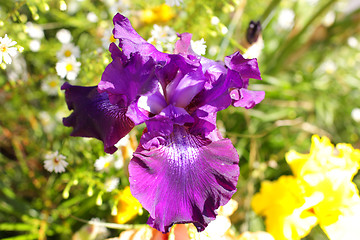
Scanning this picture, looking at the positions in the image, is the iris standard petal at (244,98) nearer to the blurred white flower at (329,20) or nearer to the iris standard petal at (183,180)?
the iris standard petal at (183,180)

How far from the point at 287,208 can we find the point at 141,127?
40cm

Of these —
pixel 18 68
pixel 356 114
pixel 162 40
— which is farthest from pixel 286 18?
pixel 18 68

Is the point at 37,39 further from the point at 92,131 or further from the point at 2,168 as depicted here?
the point at 92,131

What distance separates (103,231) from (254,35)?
2.05ft

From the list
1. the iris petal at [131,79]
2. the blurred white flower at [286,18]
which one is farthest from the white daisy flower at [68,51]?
the blurred white flower at [286,18]

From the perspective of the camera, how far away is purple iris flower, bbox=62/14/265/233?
0.53 metres

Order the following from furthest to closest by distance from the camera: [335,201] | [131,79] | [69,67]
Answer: [69,67] → [335,201] → [131,79]

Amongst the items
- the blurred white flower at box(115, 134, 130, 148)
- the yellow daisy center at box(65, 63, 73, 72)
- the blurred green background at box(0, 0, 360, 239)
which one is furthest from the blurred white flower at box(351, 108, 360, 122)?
the yellow daisy center at box(65, 63, 73, 72)

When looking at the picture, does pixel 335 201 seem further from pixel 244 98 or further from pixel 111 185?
pixel 111 185

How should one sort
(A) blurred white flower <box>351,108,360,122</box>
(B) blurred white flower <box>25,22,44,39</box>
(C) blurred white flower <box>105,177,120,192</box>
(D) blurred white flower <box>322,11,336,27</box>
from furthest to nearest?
(D) blurred white flower <box>322,11,336,27</box>, (A) blurred white flower <box>351,108,360,122</box>, (B) blurred white flower <box>25,22,44,39</box>, (C) blurred white flower <box>105,177,120,192</box>

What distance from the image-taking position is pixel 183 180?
1.76ft

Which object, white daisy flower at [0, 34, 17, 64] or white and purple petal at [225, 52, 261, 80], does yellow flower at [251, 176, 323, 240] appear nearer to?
white and purple petal at [225, 52, 261, 80]

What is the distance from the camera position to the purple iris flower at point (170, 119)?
0.53 meters

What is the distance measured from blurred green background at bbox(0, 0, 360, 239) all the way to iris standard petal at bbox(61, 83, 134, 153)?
0.41 feet
